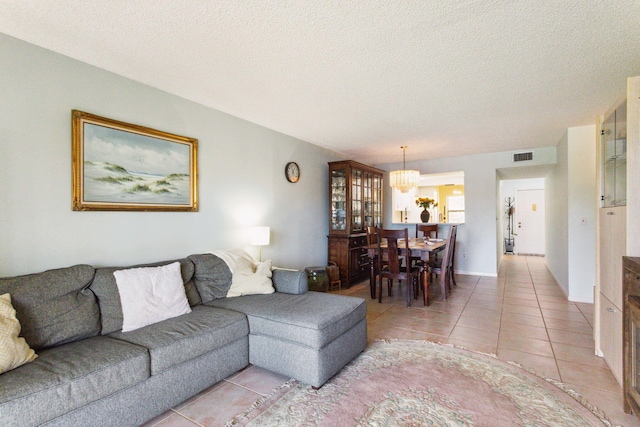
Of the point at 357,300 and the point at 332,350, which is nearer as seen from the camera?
the point at 332,350


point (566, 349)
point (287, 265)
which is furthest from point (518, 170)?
point (287, 265)

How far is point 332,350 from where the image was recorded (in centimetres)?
222

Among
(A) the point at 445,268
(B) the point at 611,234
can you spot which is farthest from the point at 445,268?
(B) the point at 611,234

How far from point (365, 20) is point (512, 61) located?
4.37ft

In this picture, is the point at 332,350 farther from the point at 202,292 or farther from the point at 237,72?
the point at 237,72

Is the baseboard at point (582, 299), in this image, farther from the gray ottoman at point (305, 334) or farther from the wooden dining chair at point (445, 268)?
the gray ottoman at point (305, 334)

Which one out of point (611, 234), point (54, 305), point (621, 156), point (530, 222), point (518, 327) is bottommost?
point (518, 327)

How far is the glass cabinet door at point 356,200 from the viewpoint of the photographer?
5.31 metres

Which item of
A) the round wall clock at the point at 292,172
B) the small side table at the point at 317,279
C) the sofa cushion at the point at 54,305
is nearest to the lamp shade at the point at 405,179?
the round wall clock at the point at 292,172

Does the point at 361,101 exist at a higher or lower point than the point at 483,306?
higher

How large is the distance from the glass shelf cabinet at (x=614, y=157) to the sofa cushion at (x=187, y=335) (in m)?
2.88

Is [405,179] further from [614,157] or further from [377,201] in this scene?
[614,157]

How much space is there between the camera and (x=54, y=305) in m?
1.91

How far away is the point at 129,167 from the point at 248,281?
145 centimetres
